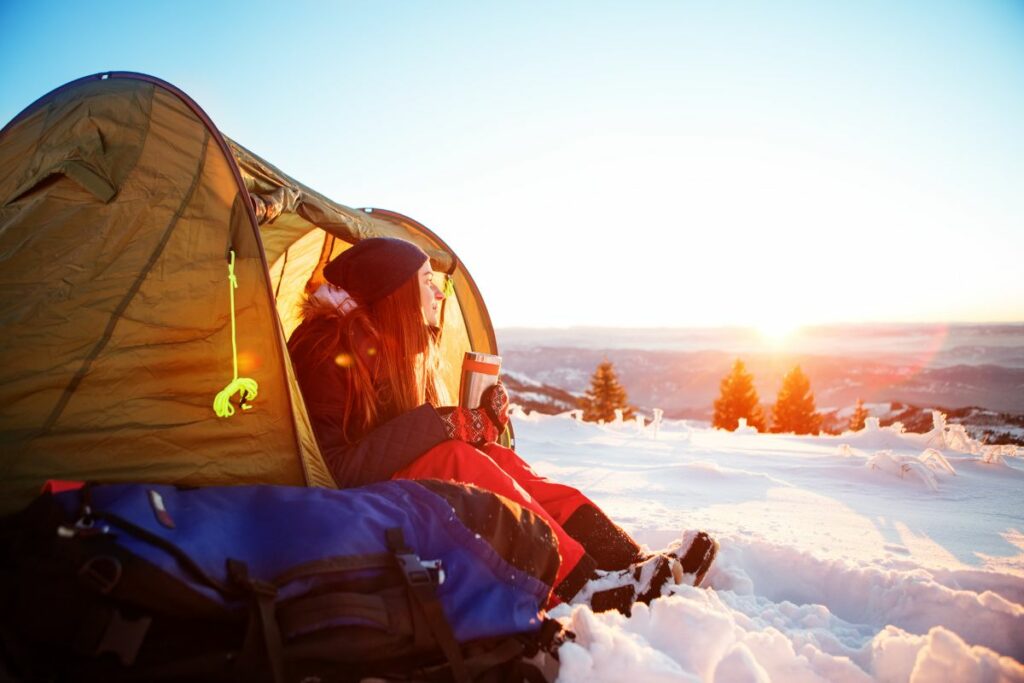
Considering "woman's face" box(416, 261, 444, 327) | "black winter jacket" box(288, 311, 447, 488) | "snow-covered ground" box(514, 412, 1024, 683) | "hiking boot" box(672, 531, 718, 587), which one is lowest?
"snow-covered ground" box(514, 412, 1024, 683)

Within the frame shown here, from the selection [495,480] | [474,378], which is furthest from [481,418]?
[495,480]

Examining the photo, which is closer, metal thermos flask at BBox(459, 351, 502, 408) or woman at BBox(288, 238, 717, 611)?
woman at BBox(288, 238, 717, 611)

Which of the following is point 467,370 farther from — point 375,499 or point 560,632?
point 560,632

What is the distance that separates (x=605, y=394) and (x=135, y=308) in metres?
30.8

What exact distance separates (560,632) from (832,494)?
127 inches

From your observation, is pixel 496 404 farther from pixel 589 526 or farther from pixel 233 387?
pixel 233 387

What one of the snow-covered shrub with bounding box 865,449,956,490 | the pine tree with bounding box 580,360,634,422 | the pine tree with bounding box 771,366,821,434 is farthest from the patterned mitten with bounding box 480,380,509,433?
the pine tree with bounding box 771,366,821,434

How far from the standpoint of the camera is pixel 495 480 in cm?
217

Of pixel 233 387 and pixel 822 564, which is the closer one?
pixel 233 387

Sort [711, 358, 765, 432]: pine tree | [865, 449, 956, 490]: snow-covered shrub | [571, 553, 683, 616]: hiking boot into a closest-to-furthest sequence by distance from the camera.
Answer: [571, 553, 683, 616]: hiking boot, [865, 449, 956, 490]: snow-covered shrub, [711, 358, 765, 432]: pine tree

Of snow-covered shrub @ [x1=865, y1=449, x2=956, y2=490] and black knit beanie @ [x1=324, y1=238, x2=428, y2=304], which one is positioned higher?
black knit beanie @ [x1=324, y1=238, x2=428, y2=304]

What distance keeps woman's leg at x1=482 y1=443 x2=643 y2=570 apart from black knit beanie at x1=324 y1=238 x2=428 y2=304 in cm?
131

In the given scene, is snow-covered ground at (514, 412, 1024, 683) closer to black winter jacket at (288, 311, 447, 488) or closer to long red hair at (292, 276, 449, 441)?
black winter jacket at (288, 311, 447, 488)

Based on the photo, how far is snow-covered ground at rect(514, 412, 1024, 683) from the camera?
5.11ft
